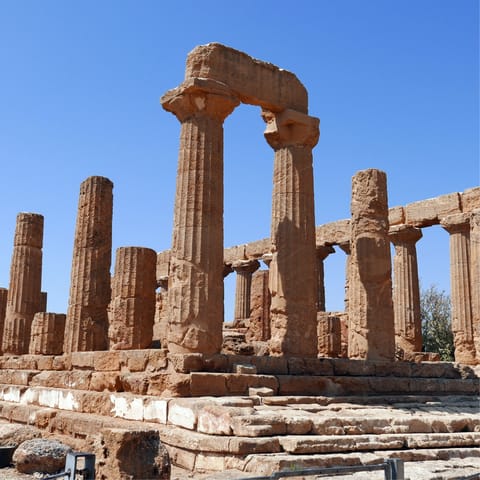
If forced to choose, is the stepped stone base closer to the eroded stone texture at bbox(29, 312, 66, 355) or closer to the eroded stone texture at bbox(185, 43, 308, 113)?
the eroded stone texture at bbox(29, 312, 66, 355)

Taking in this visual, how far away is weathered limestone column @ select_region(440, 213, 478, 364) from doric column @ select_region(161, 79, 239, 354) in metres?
12.0

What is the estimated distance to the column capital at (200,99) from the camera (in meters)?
13.3

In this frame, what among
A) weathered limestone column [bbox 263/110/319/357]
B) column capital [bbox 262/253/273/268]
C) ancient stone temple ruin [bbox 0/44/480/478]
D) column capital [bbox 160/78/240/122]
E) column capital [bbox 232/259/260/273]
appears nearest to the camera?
ancient stone temple ruin [bbox 0/44/480/478]

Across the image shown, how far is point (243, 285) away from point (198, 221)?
55.8 ft

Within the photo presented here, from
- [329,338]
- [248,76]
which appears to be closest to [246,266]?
[329,338]

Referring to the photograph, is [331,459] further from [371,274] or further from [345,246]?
[345,246]

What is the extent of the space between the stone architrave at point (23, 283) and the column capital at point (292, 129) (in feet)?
36.5

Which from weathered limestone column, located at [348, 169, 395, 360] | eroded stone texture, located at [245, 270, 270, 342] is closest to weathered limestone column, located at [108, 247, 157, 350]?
weathered limestone column, located at [348, 169, 395, 360]

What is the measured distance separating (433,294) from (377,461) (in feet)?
103

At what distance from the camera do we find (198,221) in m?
13.0

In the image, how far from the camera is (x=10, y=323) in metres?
22.7

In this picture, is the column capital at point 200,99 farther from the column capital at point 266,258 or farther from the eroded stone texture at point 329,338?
the column capital at point 266,258

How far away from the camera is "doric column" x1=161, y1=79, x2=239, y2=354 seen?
12664 millimetres

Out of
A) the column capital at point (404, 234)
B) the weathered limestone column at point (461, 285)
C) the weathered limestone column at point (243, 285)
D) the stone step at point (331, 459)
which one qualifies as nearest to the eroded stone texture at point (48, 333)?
the weathered limestone column at point (243, 285)
